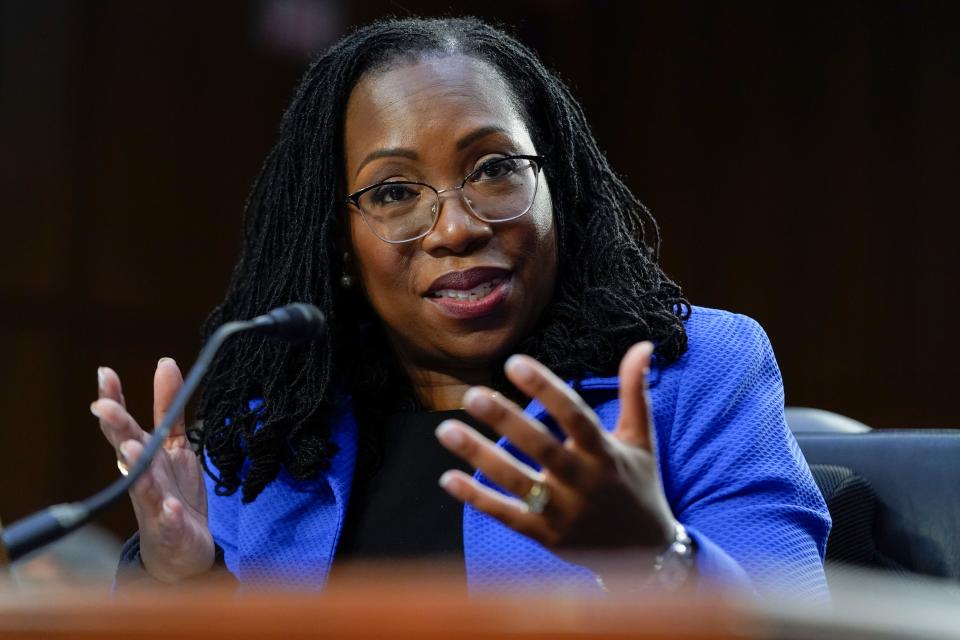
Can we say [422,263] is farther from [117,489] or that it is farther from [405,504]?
[117,489]

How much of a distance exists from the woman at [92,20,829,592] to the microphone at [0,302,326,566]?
0.26 metres

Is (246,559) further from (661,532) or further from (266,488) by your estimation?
(661,532)

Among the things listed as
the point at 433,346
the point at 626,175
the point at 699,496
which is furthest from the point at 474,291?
the point at 626,175

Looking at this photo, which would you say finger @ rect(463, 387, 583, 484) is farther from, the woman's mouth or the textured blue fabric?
the woman's mouth

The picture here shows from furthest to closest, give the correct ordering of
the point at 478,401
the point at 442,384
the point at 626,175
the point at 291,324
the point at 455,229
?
the point at 626,175
the point at 442,384
the point at 455,229
the point at 291,324
the point at 478,401

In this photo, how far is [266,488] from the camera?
168 centimetres

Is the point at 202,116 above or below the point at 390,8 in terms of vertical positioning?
→ below

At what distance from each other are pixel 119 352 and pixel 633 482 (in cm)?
295

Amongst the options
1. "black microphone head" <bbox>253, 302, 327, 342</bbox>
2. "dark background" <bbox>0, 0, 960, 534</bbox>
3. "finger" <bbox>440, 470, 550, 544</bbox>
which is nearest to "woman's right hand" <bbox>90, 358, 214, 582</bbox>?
"black microphone head" <bbox>253, 302, 327, 342</bbox>

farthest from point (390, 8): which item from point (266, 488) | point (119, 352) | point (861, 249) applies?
point (266, 488)

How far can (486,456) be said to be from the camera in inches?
38.1

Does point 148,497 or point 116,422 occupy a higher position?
point 116,422

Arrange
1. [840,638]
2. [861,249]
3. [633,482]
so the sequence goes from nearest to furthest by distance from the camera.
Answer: [840,638], [633,482], [861,249]

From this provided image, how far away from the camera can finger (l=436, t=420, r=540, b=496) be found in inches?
37.8
